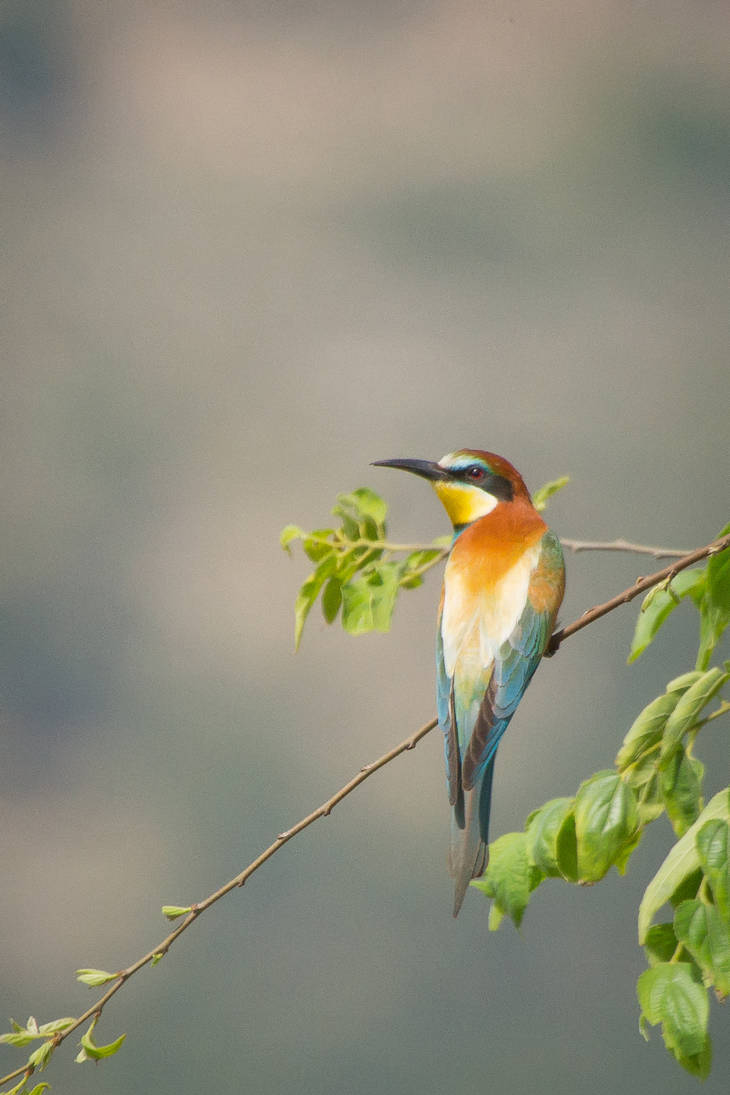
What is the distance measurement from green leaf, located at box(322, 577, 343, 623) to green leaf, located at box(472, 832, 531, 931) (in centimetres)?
21

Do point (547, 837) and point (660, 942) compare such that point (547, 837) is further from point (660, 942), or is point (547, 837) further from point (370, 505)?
point (370, 505)

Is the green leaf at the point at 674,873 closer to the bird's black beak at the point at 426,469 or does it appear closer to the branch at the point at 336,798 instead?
the branch at the point at 336,798

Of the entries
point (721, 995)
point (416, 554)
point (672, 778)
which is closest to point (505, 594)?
point (416, 554)

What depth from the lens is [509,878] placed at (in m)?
0.55

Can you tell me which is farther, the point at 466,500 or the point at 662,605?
the point at 466,500

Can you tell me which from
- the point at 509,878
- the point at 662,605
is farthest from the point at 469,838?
the point at 662,605

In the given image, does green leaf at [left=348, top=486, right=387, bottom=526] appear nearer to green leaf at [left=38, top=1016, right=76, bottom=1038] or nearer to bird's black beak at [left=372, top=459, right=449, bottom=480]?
bird's black beak at [left=372, top=459, right=449, bottom=480]

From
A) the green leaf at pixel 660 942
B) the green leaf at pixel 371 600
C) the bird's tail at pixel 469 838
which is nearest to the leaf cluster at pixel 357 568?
the green leaf at pixel 371 600

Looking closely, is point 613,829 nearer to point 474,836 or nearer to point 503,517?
point 474,836

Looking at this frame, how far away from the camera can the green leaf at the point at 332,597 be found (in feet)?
2.30

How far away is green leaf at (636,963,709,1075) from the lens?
18.8 inches

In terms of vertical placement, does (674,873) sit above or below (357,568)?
below

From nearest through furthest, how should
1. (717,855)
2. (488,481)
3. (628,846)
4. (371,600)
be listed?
(717,855) → (628,846) → (371,600) → (488,481)

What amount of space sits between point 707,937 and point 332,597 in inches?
12.7
